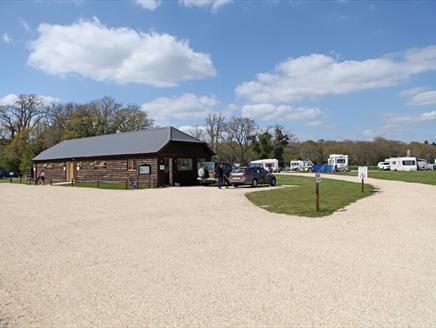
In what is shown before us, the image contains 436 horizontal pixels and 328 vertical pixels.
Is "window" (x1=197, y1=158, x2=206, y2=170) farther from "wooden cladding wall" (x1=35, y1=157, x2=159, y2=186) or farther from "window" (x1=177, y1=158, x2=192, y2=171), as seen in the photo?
"wooden cladding wall" (x1=35, y1=157, x2=159, y2=186)

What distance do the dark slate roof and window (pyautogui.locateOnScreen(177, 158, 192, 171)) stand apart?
1.51 meters

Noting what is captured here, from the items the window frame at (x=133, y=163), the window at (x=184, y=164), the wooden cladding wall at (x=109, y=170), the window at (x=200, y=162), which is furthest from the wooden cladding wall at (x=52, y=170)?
the window at (x=200, y=162)

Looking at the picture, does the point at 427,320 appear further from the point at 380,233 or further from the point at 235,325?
the point at 380,233

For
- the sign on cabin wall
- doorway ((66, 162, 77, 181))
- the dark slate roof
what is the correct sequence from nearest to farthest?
the sign on cabin wall → the dark slate roof → doorway ((66, 162, 77, 181))

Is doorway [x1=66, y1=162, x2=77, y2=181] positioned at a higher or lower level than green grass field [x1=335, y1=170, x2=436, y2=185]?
higher

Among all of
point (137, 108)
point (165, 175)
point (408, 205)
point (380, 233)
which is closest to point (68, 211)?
point (380, 233)

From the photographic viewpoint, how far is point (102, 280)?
534cm

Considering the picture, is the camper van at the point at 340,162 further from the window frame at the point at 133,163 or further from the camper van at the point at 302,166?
the window frame at the point at 133,163

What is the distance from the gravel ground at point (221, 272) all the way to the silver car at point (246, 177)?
1383 centimetres

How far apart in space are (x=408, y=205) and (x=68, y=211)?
11886mm

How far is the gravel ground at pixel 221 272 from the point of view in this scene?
4.12m

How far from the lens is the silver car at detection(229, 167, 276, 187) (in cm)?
2469

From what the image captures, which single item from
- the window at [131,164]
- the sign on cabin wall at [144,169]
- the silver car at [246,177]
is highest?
the window at [131,164]

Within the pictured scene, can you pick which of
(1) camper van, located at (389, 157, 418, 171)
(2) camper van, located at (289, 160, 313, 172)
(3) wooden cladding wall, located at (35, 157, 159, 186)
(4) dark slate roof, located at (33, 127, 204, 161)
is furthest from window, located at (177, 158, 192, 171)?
(1) camper van, located at (389, 157, 418, 171)
